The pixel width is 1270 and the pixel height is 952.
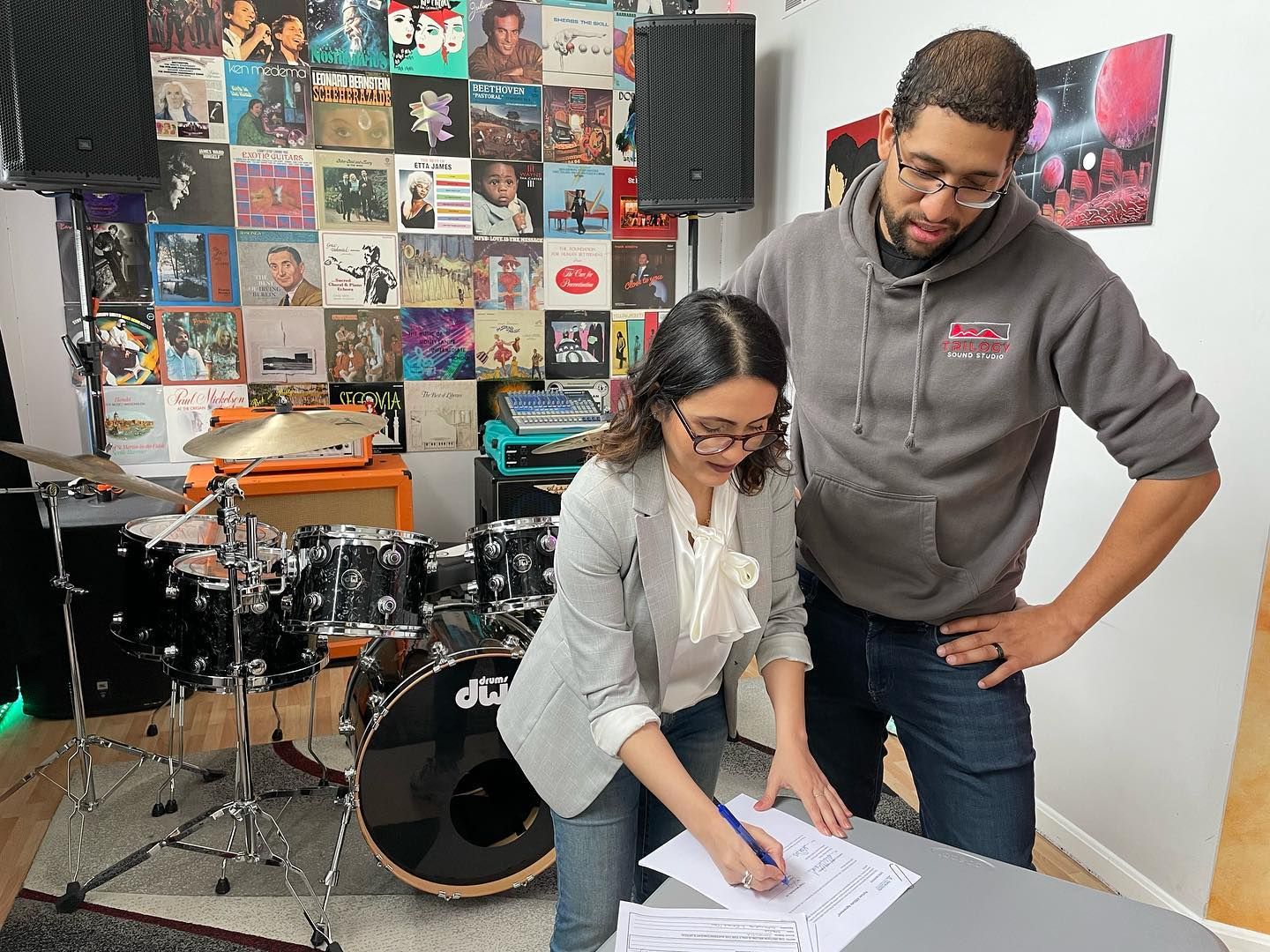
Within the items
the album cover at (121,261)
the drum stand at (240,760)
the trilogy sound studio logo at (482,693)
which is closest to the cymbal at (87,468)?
the drum stand at (240,760)

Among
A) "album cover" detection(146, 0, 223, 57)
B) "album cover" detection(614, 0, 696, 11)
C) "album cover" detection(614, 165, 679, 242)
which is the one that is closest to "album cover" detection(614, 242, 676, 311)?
"album cover" detection(614, 165, 679, 242)

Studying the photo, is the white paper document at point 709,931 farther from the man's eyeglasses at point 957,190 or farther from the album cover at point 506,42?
the album cover at point 506,42

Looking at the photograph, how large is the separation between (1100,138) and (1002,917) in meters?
1.90

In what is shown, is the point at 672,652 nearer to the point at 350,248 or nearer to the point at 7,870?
the point at 7,870

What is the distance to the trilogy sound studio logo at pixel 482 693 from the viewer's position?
2.05 m

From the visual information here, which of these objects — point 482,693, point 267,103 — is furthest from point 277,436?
point 267,103

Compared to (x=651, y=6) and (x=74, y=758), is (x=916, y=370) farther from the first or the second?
(x=651, y=6)

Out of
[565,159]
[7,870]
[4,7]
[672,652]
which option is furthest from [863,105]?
[7,870]

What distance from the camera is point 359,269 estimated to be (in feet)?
11.8

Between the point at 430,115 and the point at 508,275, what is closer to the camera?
the point at 430,115

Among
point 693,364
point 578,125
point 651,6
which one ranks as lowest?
point 693,364

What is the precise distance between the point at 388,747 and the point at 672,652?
102 cm

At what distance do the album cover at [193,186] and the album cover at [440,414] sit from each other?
942mm

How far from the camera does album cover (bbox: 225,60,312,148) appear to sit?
3.35 meters
